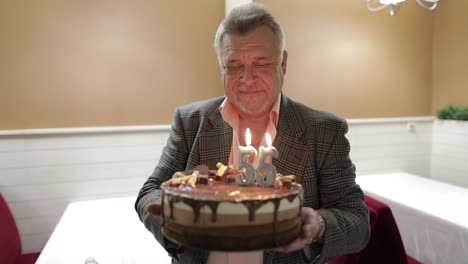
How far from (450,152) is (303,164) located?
11.7 ft

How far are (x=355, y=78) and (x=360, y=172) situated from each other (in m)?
1.01

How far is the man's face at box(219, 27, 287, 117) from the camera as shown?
1225 mm

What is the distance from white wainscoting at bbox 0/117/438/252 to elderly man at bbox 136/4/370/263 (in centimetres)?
167

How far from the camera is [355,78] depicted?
4055 mm

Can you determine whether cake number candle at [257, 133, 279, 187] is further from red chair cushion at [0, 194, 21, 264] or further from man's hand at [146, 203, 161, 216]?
red chair cushion at [0, 194, 21, 264]

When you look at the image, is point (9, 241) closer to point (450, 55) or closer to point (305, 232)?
point (305, 232)

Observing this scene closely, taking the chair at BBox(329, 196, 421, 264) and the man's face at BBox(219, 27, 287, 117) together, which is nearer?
the man's face at BBox(219, 27, 287, 117)

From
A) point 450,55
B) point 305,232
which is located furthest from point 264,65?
point 450,55

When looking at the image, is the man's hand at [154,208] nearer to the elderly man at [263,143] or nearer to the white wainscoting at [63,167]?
the elderly man at [263,143]

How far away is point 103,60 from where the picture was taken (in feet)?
10.4

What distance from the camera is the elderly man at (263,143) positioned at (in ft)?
4.00

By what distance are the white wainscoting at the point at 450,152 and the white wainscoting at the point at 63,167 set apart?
3.02 metres

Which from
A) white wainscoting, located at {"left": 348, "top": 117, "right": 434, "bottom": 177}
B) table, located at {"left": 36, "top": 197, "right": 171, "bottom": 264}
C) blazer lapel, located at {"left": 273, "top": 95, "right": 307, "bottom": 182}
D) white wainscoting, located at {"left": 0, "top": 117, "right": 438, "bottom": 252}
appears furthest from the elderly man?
white wainscoting, located at {"left": 348, "top": 117, "right": 434, "bottom": 177}

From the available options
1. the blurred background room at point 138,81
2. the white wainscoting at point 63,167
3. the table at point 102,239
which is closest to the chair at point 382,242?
the blurred background room at point 138,81
